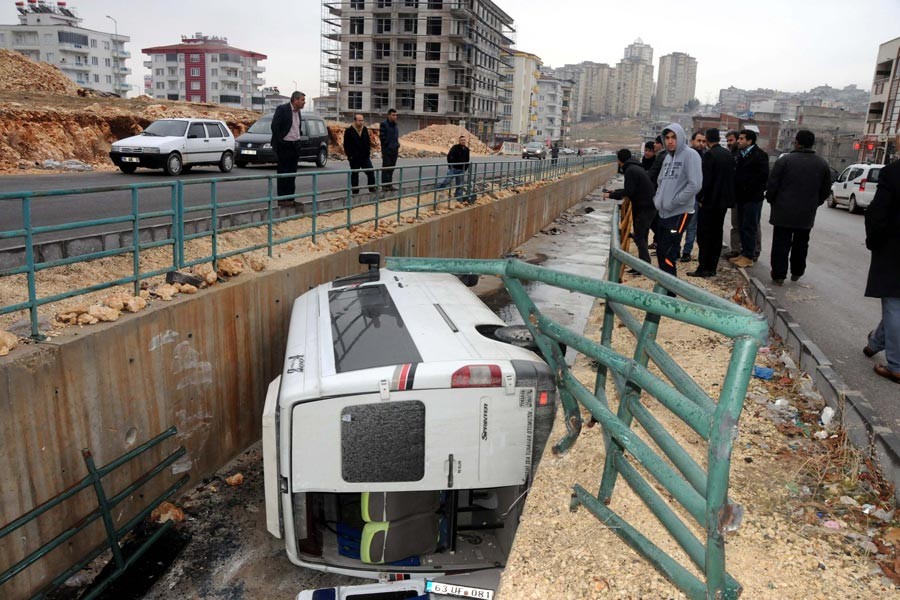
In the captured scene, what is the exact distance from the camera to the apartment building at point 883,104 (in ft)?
179

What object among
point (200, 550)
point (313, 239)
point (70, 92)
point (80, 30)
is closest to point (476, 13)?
point (70, 92)

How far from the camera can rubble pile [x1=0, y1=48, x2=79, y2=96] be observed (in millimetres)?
35531

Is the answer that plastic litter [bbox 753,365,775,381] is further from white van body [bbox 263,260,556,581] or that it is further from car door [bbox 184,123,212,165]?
car door [bbox 184,123,212,165]

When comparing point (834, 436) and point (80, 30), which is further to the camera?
point (80, 30)

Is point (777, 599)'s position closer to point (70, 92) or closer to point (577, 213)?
point (577, 213)

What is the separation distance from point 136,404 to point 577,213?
2816cm

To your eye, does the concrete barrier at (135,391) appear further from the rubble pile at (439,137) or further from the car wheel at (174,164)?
the rubble pile at (439,137)

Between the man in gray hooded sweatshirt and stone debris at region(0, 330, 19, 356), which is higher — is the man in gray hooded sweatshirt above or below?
above

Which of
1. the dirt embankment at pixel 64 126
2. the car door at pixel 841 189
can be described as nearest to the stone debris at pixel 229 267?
the dirt embankment at pixel 64 126

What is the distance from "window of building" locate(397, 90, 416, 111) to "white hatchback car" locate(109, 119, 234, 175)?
6215cm

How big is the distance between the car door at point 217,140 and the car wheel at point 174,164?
117cm

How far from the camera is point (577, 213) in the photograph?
31.8 metres

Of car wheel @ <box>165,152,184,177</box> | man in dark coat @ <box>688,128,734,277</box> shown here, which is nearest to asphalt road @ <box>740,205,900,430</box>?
man in dark coat @ <box>688,128,734,277</box>

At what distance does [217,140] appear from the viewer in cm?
1798
